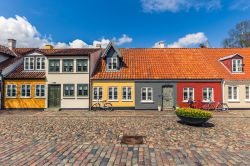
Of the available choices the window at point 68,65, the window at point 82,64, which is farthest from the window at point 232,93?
the window at point 68,65

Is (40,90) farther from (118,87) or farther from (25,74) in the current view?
(118,87)

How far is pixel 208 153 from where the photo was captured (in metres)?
7.21

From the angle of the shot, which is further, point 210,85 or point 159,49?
point 159,49

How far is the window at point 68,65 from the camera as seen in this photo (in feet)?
71.1

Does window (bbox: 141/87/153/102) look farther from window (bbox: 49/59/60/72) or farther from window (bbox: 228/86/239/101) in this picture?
window (bbox: 49/59/60/72)

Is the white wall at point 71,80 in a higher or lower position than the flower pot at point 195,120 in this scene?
higher

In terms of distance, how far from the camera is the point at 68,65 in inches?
853

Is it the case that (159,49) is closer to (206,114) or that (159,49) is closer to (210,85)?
(210,85)

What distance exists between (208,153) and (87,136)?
5816 mm

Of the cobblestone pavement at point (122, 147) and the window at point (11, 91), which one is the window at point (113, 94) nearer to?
the cobblestone pavement at point (122, 147)

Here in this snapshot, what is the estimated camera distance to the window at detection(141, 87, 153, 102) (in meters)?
21.3

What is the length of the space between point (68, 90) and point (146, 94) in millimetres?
9220

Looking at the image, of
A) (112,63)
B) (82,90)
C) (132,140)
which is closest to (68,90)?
(82,90)

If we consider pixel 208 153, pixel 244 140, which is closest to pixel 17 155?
pixel 208 153
